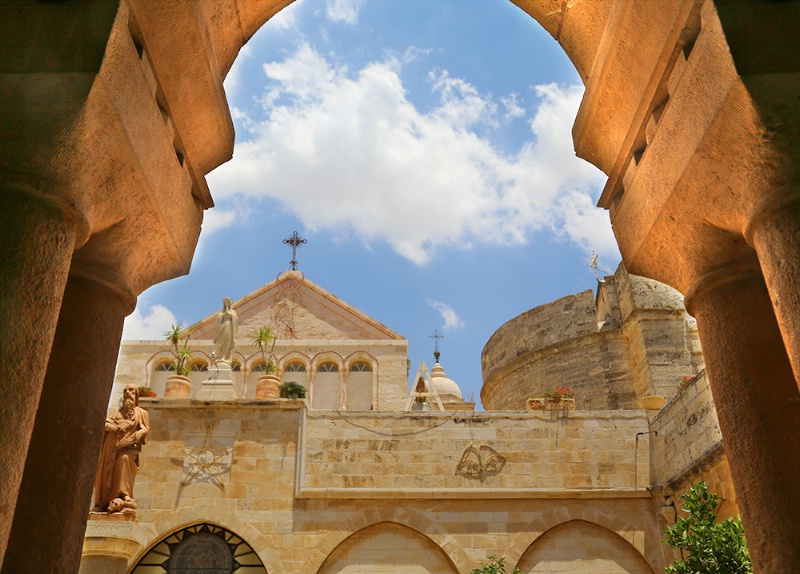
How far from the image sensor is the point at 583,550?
1179 centimetres

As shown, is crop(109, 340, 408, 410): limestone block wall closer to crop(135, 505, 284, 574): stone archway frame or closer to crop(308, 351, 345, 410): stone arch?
crop(308, 351, 345, 410): stone arch

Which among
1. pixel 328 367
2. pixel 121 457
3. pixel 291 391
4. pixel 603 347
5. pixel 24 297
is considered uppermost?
pixel 328 367

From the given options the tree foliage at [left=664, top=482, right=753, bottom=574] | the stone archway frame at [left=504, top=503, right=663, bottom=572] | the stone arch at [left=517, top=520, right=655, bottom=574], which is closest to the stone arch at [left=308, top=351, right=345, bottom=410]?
the stone archway frame at [left=504, top=503, right=663, bottom=572]

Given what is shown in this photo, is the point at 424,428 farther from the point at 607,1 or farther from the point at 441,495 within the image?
the point at 607,1

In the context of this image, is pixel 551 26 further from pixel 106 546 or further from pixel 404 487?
pixel 404 487

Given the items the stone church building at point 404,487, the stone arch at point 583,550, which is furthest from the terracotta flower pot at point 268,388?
the stone arch at point 583,550

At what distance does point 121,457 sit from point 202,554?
5258 mm

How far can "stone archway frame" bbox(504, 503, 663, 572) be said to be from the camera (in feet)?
38.3

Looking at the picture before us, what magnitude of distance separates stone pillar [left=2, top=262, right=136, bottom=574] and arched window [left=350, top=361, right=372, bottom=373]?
1826 centimetres

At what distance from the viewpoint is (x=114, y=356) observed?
3.23 m

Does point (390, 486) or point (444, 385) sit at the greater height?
point (444, 385)

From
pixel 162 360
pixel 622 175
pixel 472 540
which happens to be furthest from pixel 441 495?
pixel 162 360

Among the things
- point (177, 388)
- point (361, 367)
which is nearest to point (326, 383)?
point (361, 367)

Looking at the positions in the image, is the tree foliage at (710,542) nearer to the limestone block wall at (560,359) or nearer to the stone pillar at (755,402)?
the stone pillar at (755,402)
